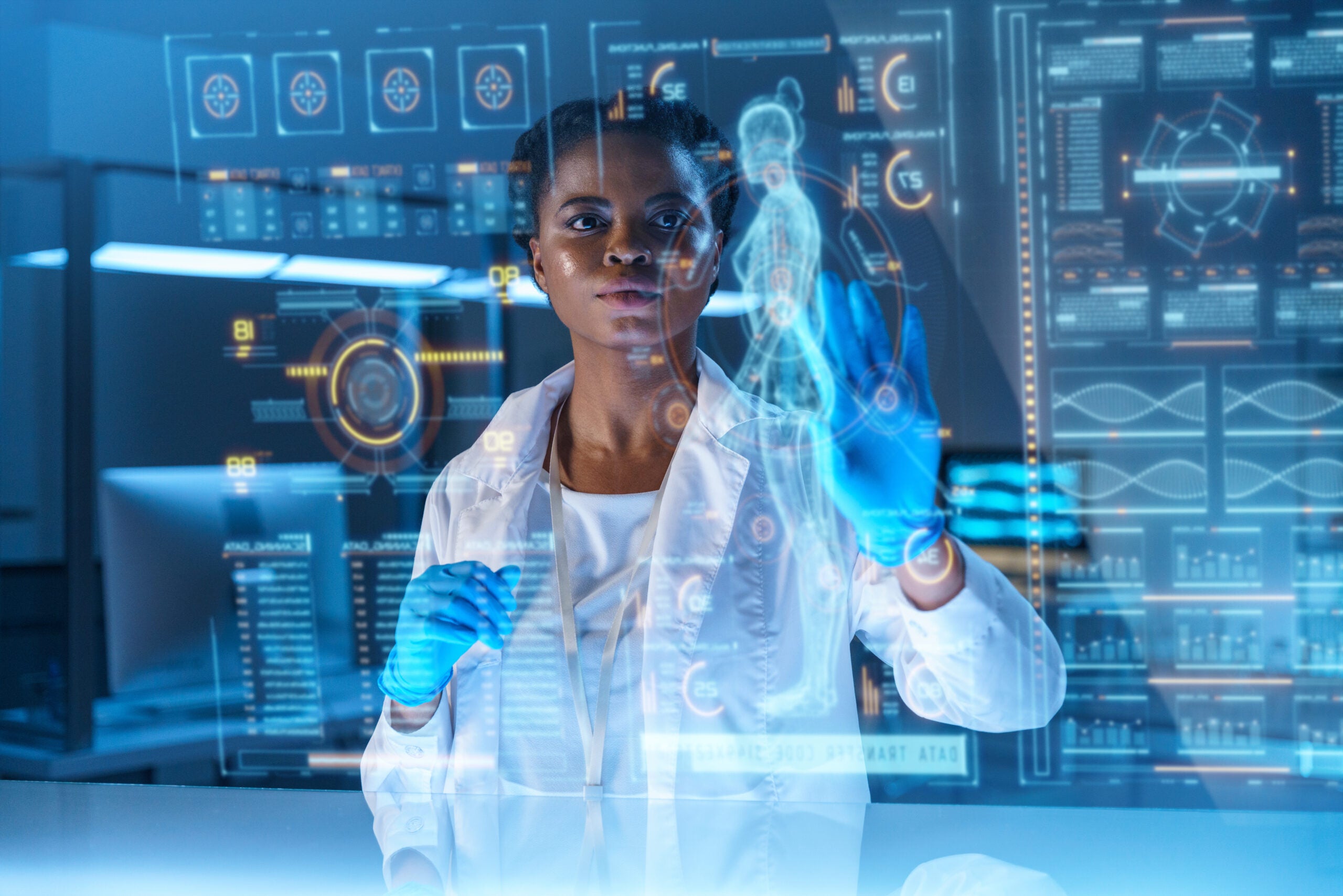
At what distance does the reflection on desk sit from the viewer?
0.65 meters

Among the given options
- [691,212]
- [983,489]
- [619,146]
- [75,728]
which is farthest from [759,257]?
[75,728]

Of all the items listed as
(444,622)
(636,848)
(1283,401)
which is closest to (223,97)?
(444,622)

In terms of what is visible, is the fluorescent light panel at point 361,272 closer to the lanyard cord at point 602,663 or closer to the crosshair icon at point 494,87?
the crosshair icon at point 494,87

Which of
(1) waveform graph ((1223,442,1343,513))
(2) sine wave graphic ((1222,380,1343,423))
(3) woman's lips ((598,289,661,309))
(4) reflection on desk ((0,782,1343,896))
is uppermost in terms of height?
(3) woman's lips ((598,289,661,309))

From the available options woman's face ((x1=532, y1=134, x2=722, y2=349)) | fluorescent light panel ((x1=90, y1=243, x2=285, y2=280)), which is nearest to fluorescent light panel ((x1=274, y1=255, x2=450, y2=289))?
fluorescent light panel ((x1=90, y1=243, x2=285, y2=280))

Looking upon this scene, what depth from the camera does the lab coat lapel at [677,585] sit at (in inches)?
39.8

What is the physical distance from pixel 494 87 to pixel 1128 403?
30.4 inches

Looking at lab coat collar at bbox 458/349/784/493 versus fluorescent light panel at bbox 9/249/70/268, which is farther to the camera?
fluorescent light panel at bbox 9/249/70/268

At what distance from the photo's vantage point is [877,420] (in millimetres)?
1013

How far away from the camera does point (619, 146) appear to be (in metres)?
1.05

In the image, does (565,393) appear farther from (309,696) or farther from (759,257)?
(309,696)

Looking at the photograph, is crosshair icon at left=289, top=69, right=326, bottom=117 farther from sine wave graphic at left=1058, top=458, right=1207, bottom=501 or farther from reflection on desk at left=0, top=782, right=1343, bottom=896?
sine wave graphic at left=1058, top=458, right=1207, bottom=501

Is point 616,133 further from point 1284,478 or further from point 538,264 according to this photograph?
point 1284,478

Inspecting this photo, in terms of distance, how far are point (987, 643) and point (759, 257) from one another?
47 cm
